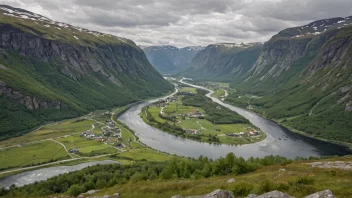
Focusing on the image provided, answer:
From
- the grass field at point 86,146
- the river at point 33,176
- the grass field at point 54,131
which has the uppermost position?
the grass field at point 54,131

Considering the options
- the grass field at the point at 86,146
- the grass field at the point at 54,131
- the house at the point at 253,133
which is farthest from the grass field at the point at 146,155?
the house at the point at 253,133

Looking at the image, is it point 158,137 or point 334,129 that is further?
point 334,129

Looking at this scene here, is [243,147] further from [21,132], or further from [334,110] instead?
[21,132]

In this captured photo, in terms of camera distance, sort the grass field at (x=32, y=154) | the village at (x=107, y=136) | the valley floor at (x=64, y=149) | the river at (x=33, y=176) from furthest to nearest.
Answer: the village at (x=107, y=136) → the valley floor at (x=64, y=149) → the grass field at (x=32, y=154) → the river at (x=33, y=176)

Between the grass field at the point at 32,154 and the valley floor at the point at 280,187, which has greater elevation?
the valley floor at the point at 280,187

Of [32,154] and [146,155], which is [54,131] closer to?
[32,154]

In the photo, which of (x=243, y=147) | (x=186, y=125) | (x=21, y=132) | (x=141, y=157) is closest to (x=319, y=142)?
(x=243, y=147)

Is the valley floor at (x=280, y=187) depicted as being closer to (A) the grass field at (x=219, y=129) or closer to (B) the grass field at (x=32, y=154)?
(B) the grass field at (x=32, y=154)

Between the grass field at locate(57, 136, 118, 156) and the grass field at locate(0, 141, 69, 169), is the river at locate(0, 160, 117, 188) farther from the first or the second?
the grass field at locate(57, 136, 118, 156)

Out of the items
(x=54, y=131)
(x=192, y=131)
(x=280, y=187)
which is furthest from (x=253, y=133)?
(x=280, y=187)
